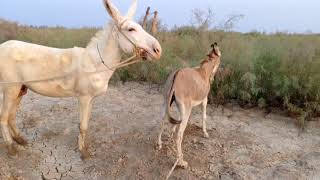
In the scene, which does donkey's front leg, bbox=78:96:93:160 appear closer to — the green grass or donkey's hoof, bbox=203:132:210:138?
donkey's hoof, bbox=203:132:210:138

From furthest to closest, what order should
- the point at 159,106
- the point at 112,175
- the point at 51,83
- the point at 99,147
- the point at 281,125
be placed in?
the point at 159,106 → the point at 281,125 → the point at 99,147 → the point at 112,175 → the point at 51,83

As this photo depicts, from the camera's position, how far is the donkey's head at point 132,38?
15.8 ft

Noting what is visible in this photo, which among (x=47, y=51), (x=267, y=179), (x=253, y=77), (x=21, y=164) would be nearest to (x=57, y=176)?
(x=21, y=164)

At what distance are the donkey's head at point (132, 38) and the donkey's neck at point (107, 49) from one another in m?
0.14

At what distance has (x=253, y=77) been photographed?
690 cm

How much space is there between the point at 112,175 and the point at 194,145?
1214 mm

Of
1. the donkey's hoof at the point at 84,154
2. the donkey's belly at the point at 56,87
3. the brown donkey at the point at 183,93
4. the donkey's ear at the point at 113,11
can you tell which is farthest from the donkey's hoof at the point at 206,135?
the donkey's ear at the point at 113,11

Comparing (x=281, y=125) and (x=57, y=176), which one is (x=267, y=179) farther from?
(x=57, y=176)

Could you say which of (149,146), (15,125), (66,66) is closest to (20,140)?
(15,125)

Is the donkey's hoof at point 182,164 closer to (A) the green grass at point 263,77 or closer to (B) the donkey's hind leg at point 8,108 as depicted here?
(A) the green grass at point 263,77

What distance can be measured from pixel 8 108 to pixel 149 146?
1865 millimetres

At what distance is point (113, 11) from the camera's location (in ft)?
16.0

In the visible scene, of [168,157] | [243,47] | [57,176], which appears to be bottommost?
[57,176]

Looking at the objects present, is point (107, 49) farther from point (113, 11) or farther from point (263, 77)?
point (263, 77)
